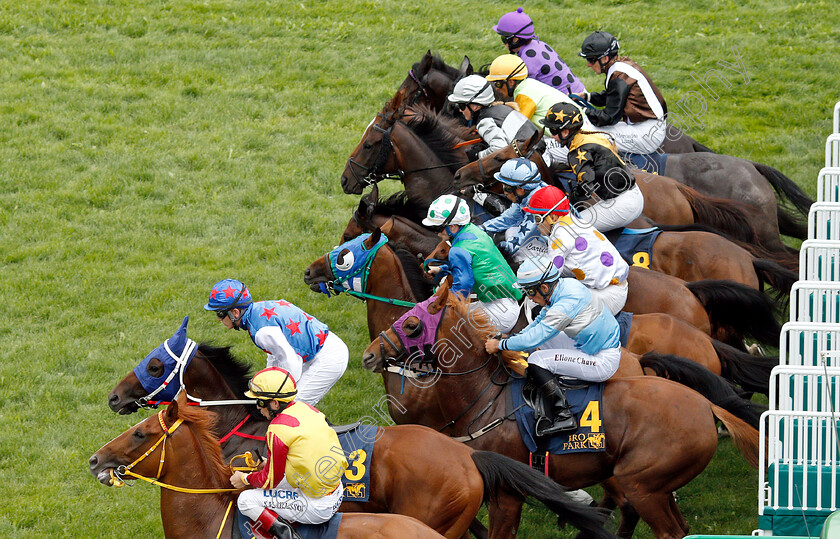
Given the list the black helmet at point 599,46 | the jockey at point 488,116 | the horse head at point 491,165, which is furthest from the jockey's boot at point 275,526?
the black helmet at point 599,46

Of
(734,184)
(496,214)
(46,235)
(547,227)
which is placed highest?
(547,227)

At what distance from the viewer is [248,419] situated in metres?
6.49

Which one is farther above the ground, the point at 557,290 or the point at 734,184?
the point at 557,290

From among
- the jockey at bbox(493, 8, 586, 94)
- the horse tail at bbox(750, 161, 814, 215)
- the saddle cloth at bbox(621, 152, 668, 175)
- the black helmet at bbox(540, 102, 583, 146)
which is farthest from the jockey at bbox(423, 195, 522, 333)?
the horse tail at bbox(750, 161, 814, 215)

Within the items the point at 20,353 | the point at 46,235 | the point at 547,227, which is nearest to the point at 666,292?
the point at 547,227

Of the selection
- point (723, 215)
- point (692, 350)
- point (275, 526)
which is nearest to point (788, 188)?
point (723, 215)

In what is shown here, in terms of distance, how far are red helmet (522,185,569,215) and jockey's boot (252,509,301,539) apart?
3101 millimetres

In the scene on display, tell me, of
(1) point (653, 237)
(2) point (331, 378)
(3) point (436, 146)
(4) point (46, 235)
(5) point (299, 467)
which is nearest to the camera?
(5) point (299, 467)

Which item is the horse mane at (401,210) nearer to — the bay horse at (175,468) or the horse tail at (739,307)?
the horse tail at (739,307)

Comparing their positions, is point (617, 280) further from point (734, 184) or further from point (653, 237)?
point (734, 184)

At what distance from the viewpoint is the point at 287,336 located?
6766mm

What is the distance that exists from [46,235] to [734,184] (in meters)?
8.13

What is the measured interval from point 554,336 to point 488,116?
339 cm

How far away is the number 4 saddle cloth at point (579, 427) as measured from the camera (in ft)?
20.4
